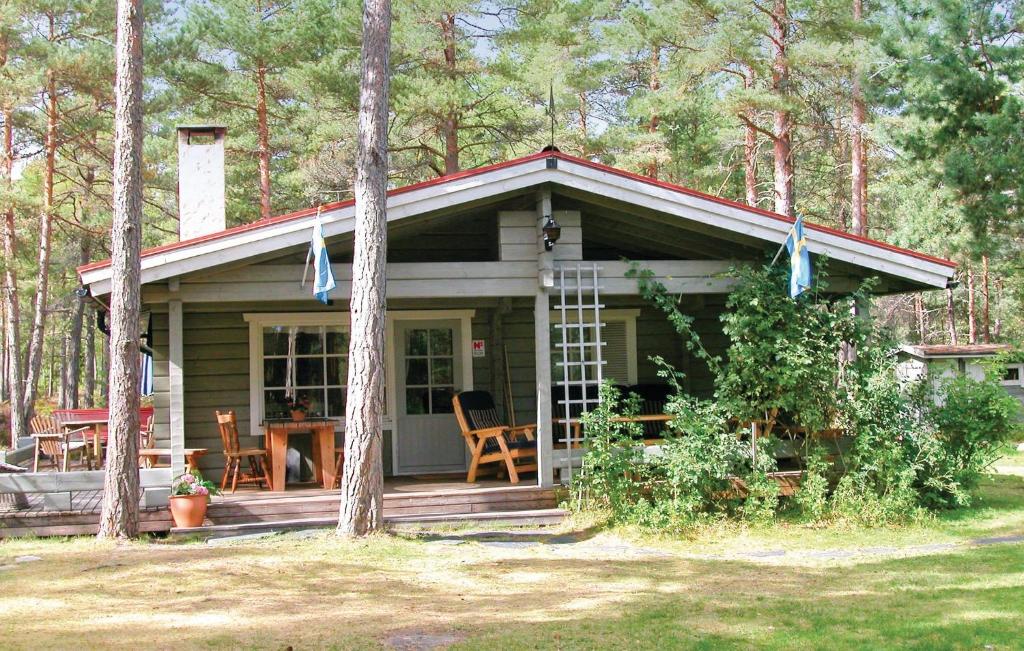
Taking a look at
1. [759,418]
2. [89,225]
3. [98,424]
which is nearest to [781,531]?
[759,418]

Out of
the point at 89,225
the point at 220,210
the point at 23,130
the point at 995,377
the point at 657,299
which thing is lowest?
the point at 995,377

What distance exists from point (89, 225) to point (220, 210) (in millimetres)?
14264

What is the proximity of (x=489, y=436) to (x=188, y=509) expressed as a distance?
9.19 feet

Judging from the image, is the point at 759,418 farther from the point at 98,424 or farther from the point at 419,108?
the point at 419,108

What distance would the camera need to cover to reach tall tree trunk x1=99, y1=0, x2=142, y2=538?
7.78m

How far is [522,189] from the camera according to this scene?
8797 millimetres

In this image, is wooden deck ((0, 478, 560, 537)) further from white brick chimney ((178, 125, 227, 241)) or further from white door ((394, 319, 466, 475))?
white brick chimney ((178, 125, 227, 241))

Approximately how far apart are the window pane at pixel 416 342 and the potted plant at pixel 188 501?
9.80 feet

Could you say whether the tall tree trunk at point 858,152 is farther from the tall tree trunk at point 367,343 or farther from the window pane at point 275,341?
the tall tree trunk at point 367,343

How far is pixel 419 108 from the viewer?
17688 millimetres

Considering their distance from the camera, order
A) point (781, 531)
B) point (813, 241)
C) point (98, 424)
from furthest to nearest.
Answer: point (98, 424)
point (813, 241)
point (781, 531)

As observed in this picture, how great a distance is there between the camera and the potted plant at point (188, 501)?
27.1 ft

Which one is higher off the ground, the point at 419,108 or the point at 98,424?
the point at 419,108

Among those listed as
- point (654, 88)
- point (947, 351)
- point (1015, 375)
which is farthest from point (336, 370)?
point (1015, 375)
